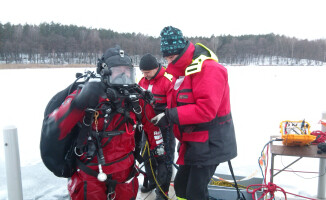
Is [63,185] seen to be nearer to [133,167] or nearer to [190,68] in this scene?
[133,167]

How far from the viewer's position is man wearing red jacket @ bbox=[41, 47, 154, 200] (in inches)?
60.4

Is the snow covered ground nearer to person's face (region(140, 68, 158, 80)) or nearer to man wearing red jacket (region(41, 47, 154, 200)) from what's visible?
man wearing red jacket (region(41, 47, 154, 200))

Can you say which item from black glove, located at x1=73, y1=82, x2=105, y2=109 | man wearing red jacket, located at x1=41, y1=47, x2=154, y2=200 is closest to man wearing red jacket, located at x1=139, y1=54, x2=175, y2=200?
man wearing red jacket, located at x1=41, y1=47, x2=154, y2=200

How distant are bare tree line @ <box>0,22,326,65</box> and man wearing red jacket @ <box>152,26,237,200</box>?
3346 centimetres

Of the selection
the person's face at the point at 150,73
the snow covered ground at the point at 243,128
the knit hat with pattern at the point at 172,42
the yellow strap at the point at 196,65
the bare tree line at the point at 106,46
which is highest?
the bare tree line at the point at 106,46

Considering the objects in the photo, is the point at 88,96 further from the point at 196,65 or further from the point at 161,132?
the point at 161,132

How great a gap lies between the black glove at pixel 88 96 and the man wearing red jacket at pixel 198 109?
0.55 meters

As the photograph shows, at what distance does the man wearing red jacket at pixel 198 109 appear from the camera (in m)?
1.63

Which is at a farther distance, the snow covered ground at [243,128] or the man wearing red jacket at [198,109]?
the snow covered ground at [243,128]

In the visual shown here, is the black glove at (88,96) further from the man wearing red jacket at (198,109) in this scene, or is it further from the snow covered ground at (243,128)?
the snow covered ground at (243,128)

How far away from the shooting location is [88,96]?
1.43m

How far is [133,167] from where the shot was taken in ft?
6.24

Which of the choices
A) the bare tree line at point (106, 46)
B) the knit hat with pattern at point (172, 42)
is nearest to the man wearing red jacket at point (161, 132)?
the knit hat with pattern at point (172, 42)

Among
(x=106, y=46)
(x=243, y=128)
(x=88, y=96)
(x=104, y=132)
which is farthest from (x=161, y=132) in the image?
(x=106, y=46)
